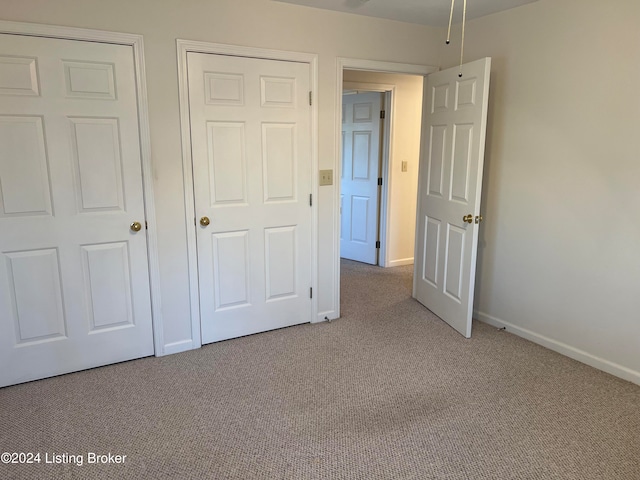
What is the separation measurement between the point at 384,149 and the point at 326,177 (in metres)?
1.82

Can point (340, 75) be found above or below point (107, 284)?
above

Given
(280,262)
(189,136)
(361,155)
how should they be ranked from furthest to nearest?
(361,155) < (280,262) < (189,136)

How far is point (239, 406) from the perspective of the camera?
2.47m

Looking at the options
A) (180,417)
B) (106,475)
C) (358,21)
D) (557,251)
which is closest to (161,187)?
(180,417)

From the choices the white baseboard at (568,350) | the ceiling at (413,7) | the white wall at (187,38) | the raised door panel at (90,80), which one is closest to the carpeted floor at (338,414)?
the white baseboard at (568,350)

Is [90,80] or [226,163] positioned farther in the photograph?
[226,163]

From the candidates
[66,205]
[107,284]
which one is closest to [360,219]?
[107,284]

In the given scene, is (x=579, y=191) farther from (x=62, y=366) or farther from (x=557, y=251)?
(x=62, y=366)

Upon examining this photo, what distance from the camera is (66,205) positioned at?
2.63 meters

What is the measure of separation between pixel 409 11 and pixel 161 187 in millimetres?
2158

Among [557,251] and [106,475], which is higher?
[557,251]

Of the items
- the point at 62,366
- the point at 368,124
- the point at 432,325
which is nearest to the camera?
the point at 62,366

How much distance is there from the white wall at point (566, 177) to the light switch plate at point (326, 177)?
1219mm

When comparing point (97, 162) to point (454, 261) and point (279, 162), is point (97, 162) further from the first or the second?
point (454, 261)
